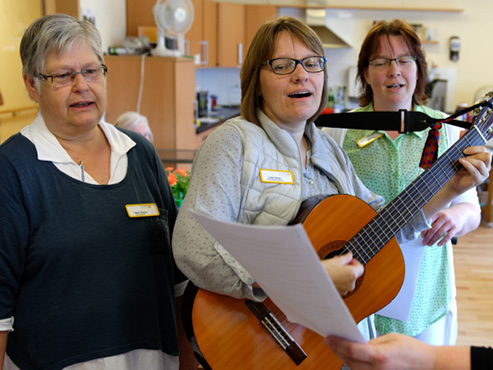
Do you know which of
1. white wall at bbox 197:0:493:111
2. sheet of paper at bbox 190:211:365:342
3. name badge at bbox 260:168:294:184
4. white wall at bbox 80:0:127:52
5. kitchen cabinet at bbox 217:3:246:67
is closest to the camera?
sheet of paper at bbox 190:211:365:342

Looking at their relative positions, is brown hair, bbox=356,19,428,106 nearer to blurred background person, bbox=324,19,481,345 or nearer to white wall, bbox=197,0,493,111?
blurred background person, bbox=324,19,481,345

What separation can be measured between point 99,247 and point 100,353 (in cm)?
27

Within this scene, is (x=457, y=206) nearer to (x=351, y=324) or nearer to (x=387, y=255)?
(x=387, y=255)

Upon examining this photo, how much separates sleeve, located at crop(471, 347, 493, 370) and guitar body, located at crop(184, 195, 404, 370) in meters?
0.48

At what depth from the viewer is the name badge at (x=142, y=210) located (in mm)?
1474

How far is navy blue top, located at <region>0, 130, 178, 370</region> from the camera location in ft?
4.37

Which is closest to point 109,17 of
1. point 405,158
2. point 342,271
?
point 405,158

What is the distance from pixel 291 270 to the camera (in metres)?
0.87

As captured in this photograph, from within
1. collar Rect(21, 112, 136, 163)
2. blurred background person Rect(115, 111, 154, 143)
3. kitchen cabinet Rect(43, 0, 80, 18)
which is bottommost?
blurred background person Rect(115, 111, 154, 143)

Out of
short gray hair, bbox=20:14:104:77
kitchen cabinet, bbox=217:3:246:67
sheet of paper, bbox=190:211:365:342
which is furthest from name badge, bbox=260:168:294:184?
kitchen cabinet, bbox=217:3:246:67

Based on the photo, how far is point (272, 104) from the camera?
58.7 inches

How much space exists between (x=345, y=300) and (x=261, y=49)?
2.34 feet

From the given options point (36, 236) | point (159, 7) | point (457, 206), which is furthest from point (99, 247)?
point (159, 7)

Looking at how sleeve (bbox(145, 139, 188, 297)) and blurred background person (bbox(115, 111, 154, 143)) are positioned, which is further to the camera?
blurred background person (bbox(115, 111, 154, 143))
